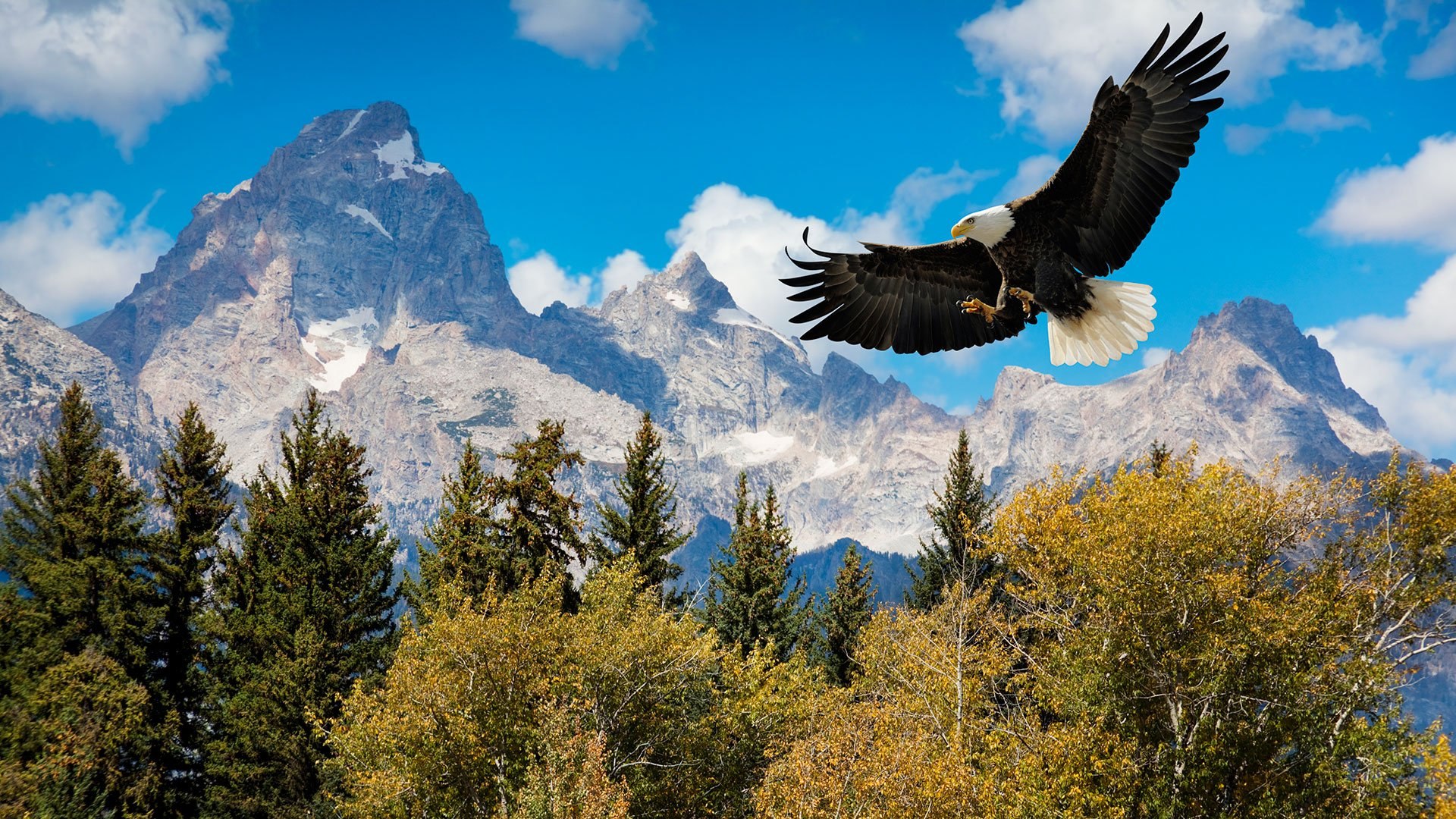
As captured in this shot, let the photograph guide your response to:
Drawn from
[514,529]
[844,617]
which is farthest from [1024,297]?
[844,617]

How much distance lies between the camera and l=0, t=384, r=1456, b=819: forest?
61.8 ft

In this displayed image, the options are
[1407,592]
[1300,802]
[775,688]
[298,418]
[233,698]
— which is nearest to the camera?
[1300,802]

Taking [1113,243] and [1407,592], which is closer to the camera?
[1113,243]

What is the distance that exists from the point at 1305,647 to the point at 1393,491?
4.53m

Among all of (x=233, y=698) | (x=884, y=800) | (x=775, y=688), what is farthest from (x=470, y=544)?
(x=884, y=800)

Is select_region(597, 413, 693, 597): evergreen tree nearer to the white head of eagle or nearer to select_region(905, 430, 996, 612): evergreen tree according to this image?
select_region(905, 430, 996, 612): evergreen tree

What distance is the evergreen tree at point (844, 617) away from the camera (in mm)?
43797

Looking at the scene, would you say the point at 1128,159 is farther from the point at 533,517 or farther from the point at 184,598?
the point at 184,598

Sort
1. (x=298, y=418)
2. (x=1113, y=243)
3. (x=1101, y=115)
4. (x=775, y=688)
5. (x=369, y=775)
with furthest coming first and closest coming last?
(x=298, y=418) < (x=775, y=688) < (x=369, y=775) < (x=1113, y=243) < (x=1101, y=115)

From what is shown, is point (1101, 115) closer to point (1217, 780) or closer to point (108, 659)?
point (1217, 780)

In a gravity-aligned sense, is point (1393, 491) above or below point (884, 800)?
above

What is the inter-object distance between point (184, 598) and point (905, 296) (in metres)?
30.0

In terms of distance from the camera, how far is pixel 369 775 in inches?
923

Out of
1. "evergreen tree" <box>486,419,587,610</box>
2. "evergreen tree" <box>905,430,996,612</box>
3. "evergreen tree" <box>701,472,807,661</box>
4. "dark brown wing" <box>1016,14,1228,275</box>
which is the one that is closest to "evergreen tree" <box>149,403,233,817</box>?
"evergreen tree" <box>486,419,587,610</box>
